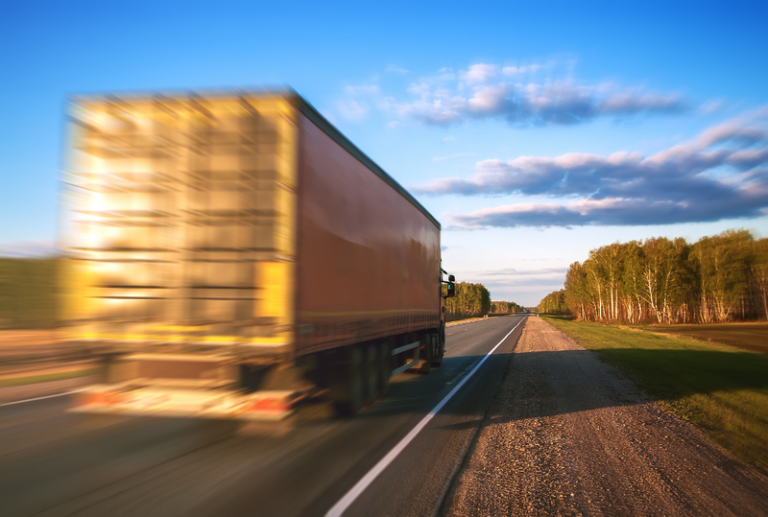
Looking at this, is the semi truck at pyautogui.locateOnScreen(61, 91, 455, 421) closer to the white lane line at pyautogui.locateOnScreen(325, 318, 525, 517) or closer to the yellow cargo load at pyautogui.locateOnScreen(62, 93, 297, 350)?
the yellow cargo load at pyautogui.locateOnScreen(62, 93, 297, 350)

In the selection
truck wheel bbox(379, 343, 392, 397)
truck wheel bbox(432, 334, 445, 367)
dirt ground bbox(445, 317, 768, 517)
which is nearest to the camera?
dirt ground bbox(445, 317, 768, 517)

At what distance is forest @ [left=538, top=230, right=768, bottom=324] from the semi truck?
69026 millimetres

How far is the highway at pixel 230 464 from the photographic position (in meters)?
4.26

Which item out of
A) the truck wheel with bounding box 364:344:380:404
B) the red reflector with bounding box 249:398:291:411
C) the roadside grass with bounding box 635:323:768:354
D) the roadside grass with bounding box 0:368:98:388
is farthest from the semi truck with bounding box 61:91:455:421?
the roadside grass with bounding box 635:323:768:354

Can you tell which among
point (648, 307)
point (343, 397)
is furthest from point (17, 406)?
point (648, 307)

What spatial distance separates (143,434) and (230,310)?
10.1ft

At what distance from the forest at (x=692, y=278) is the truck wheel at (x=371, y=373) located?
6555 cm

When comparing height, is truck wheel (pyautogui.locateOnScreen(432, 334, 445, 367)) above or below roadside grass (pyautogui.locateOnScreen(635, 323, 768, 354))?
above

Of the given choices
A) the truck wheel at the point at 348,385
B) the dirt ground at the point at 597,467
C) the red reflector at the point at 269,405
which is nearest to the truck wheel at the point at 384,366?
the truck wheel at the point at 348,385

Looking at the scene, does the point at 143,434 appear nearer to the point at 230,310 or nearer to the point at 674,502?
the point at 230,310

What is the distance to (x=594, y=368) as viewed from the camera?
15742mm

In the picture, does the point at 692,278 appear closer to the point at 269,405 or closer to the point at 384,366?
the point at 384,366

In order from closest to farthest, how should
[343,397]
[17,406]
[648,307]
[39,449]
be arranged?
1. [39,449]
2. [343,397]
3. [17,406]
4. [648,307]

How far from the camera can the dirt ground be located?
14.5 ft
